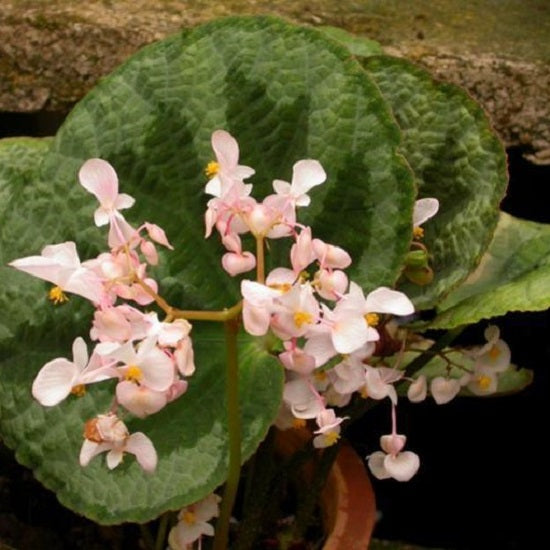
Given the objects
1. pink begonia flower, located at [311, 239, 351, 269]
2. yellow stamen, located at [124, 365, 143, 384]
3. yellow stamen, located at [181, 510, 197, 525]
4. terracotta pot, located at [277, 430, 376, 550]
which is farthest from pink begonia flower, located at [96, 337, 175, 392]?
terracotta pot, located at [277, 430, 376, 550]

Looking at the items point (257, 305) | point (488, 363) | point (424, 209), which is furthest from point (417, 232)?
point (257, 305)

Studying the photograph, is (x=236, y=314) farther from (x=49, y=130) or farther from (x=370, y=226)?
(x=49, y=130)

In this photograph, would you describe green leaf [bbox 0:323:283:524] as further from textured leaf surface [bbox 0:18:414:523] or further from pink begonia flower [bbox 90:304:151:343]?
pink begonia flower [bbox 90:304:151:343]

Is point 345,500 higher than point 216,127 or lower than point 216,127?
lower

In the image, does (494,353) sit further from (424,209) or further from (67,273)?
(67,273)

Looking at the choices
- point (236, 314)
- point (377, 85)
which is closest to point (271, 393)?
point (236, 314)

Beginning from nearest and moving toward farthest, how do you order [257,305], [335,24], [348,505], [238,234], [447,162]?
[257,305], [238,234], [447,162], [348,505], [335,24]
